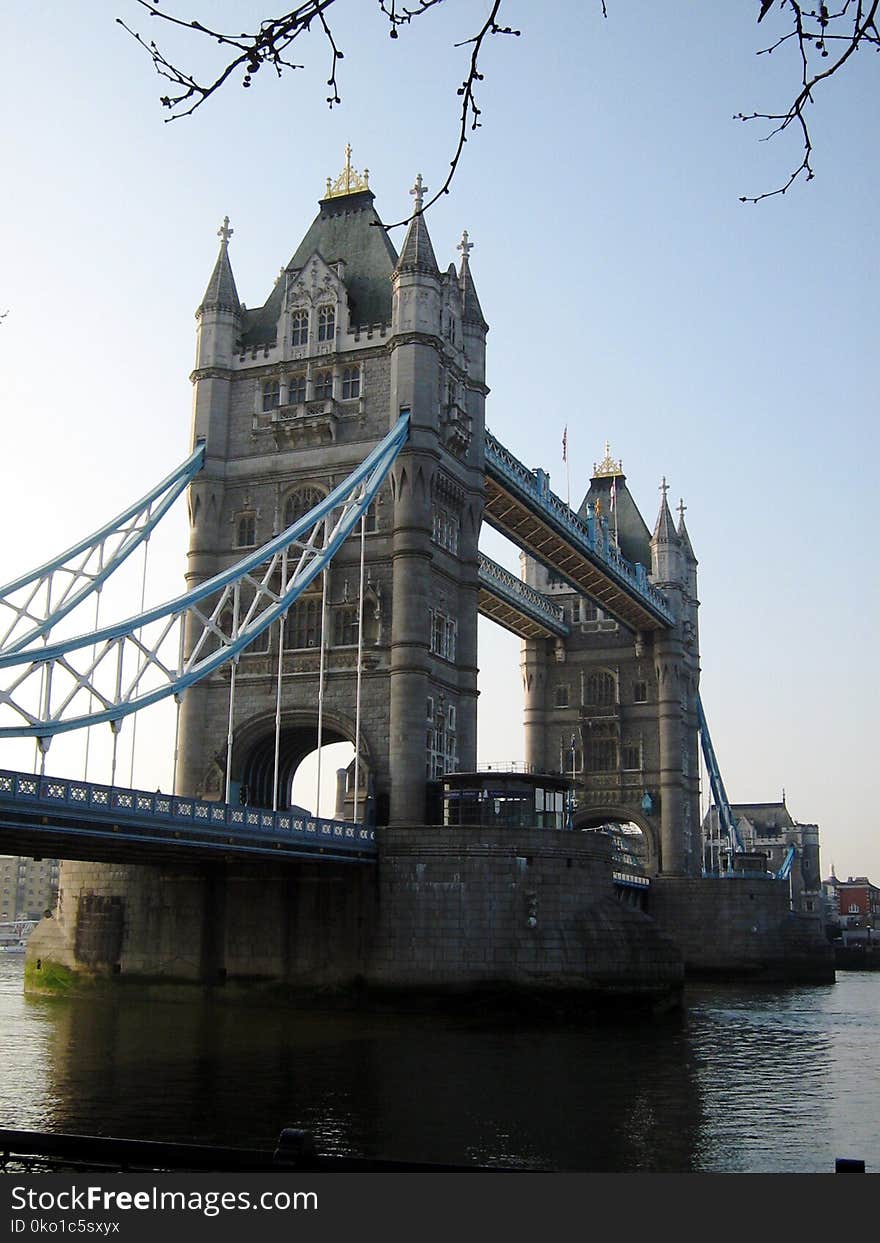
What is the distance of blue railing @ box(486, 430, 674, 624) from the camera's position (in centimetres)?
5775

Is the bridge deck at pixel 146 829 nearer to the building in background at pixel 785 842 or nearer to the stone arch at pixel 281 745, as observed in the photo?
the stone arch at pixel 281 745

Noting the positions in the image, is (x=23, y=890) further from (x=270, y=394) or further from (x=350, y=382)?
(x=350, y=382)

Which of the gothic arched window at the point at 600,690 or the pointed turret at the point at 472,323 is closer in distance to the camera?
the pointed turret at the point at 472,323

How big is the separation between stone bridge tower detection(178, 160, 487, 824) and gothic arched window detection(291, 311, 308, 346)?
9cm

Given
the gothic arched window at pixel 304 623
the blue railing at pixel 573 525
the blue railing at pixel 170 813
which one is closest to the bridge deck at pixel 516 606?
the blue railing at pixel 573 525

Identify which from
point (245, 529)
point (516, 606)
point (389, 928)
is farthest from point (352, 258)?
point (389, 928)

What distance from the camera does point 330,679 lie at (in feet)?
162

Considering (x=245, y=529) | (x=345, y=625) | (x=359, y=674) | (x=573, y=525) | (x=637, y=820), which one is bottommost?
(x=637, y=820)

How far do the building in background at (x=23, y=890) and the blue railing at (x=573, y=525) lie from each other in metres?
124

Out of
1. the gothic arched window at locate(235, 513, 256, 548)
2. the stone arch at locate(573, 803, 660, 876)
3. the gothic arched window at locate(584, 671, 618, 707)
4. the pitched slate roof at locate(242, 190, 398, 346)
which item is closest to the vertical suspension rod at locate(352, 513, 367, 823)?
the gothic arched window at locate(235, 513, 256, 548)

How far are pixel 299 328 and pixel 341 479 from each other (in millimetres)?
7363

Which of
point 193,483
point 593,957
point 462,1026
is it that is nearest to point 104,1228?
point 462,1026

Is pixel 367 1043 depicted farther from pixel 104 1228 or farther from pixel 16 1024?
pixel 104 1228

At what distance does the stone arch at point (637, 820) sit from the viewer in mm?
80250
